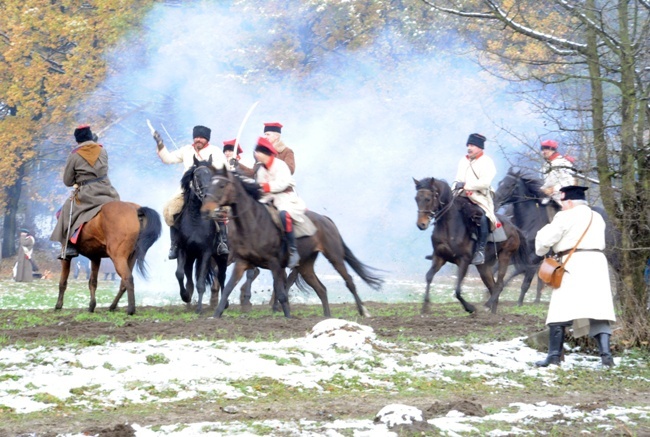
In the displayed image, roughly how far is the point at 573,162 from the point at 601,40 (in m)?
1.50

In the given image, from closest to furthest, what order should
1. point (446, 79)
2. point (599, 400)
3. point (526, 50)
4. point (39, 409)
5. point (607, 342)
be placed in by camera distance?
point (39, 409) → point (599, 400) → point (607, 342) → point (526, 50) → point (446, 79)

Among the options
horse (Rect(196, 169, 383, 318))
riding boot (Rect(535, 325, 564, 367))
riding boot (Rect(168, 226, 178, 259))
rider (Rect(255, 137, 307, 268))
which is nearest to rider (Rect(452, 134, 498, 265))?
horse (Rect(196, 169, 383, 318))

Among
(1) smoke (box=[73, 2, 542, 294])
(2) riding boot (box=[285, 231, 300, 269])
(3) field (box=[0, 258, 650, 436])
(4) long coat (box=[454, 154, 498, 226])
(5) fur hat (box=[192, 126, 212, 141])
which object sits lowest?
(3) field (box=[0, 258, 650, 436])

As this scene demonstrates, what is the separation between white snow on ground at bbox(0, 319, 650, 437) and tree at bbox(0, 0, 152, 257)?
1034 inches

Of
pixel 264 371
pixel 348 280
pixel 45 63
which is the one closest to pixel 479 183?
pixel 348 280

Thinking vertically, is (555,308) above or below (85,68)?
below

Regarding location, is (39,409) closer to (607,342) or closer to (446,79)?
(607,342)

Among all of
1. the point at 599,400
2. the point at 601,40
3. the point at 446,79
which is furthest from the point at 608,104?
the point at 446,79

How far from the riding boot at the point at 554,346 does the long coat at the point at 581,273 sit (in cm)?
11

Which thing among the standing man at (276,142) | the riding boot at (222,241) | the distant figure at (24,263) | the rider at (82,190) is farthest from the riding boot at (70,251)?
the distant figure at (24,263)

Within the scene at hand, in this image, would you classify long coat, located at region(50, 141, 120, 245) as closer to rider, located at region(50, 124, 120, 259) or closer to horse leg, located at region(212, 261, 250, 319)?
rider, located at region(50, 124, 120, 259)

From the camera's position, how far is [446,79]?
114 ft

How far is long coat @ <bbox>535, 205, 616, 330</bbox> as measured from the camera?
11.4 m

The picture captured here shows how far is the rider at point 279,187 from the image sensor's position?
1502 centimetres
